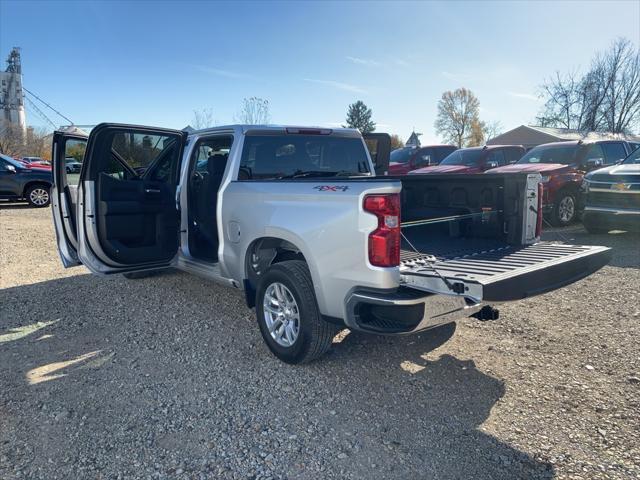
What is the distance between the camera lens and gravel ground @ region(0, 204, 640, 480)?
2.59 m

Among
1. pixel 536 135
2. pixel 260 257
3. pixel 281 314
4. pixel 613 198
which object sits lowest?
pixel 281 314

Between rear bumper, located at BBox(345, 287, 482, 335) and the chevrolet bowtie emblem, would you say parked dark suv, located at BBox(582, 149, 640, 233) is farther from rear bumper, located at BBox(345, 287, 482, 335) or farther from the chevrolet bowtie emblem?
rear bumper, located at BBox(345, 287, 482, 335)

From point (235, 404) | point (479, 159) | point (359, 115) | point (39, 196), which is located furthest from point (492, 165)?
point (359, 115)

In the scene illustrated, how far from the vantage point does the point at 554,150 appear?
1066 cm

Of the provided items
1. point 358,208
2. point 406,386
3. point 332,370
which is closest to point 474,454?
point 406,386

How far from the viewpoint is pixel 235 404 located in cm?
319

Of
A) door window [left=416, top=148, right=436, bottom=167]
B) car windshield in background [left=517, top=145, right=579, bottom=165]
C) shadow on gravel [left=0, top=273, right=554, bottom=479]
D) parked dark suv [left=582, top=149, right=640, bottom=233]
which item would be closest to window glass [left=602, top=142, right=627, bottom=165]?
car windshield in background [left=517, top=145, right=579, bottom=165]

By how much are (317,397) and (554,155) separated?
9.64 metres

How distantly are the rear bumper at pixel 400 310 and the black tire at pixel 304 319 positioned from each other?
41cm

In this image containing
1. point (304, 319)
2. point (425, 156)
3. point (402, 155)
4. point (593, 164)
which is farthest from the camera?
point (402, 155)

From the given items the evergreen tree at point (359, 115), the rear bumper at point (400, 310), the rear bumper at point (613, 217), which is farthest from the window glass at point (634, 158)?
the evergreen tree at point (359, 115)

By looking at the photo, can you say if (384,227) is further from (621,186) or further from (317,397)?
(621,186)

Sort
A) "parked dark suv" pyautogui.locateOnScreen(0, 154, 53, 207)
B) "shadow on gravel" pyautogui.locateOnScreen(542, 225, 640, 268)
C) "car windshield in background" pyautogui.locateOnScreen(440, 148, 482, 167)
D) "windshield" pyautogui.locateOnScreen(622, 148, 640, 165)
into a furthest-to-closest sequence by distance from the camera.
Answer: "parked dark suv" pyautogui.locateOnScreen(0, 154, 53, 207), "car windshield in background" pyautogui.locateOnScreen(440, 148, 482, 167), "windshield" pyautogui.locateOnScreen(622, 148, 640, 165), "shadow on gravel" pyautogui.locateOnScreen(542, 225, 640, 268)

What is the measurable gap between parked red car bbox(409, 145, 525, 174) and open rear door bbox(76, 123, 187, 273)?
842cm
